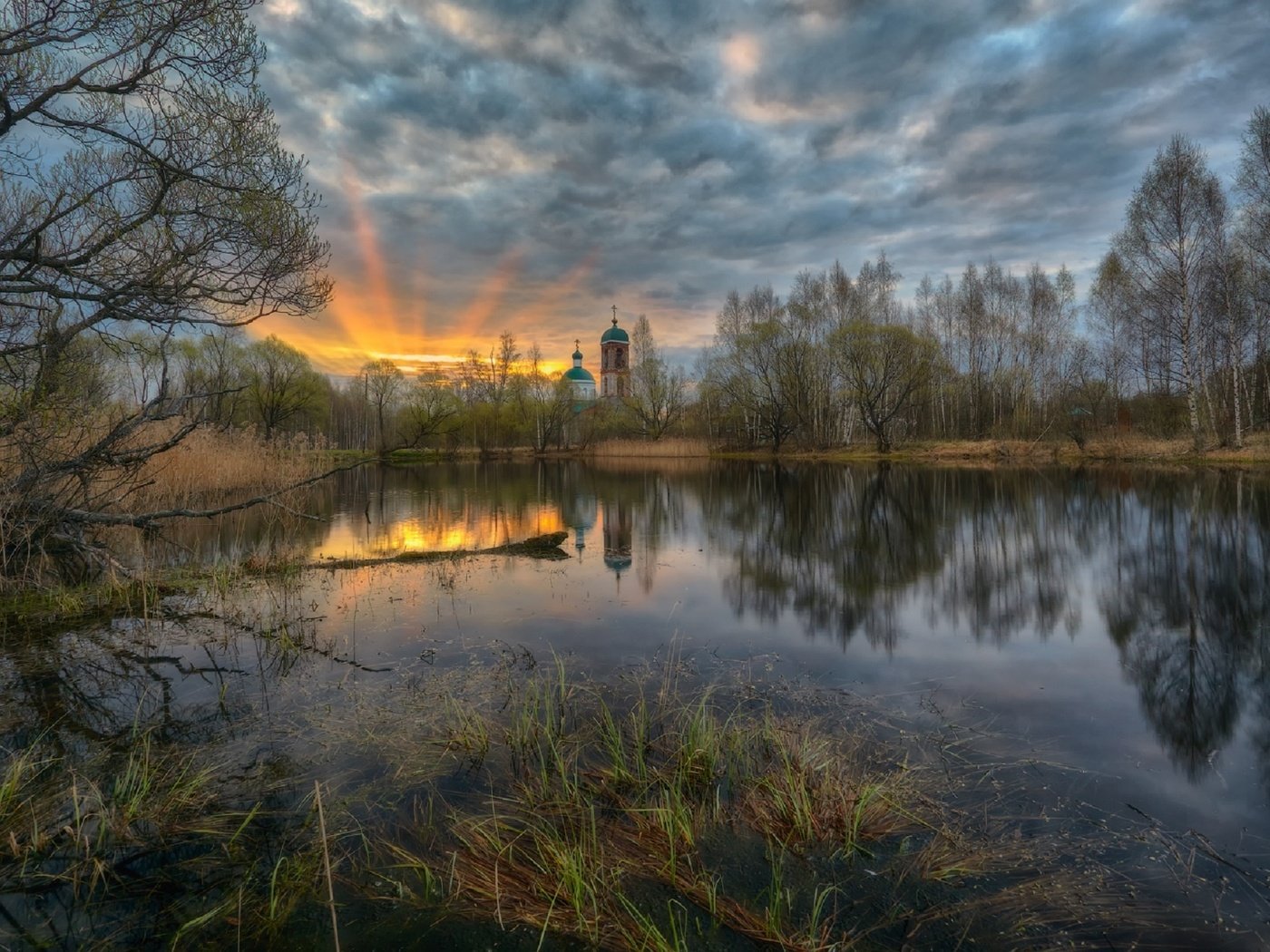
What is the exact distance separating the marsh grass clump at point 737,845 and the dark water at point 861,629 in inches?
39.6

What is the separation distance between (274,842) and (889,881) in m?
3.32

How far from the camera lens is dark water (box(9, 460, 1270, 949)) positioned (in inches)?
182

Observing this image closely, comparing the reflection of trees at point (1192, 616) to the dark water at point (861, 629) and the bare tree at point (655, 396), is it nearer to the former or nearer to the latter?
the dark water at point (861, 629)

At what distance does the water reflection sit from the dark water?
6cm

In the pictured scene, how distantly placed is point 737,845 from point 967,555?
993cm

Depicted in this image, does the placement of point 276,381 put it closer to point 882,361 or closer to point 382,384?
point 382,384

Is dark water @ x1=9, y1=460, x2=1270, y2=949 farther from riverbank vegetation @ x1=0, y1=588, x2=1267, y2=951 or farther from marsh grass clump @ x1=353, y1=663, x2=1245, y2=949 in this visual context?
marsh grass clump @ x1=353, y1=663, x2=1245, y2=949

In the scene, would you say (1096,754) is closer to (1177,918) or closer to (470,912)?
(1177,918)

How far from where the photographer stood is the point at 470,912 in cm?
282

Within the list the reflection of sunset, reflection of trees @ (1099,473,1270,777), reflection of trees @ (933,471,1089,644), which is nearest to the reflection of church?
the reflection of sunset

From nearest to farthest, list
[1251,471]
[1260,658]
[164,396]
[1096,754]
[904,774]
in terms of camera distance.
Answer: [904,774] → [1096,754] → [1260,658] → [164,396] → [1251,471]

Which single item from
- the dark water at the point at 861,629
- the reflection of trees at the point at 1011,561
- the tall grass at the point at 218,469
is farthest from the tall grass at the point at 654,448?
the dark water at the point at 861,629

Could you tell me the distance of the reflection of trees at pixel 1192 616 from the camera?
16.2ft

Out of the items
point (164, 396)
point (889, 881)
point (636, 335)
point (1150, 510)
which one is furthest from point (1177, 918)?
point (636, 335)
